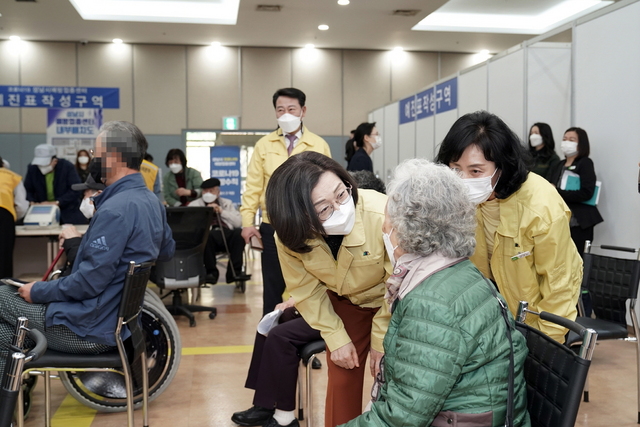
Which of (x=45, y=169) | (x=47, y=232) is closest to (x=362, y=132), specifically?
(x=47, y=232)

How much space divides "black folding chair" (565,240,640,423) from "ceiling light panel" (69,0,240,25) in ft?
24.2

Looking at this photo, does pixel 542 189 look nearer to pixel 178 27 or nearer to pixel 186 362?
pixel 186 362

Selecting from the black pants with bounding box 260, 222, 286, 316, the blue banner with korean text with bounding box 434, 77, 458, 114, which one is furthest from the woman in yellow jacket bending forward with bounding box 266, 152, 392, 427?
the blue banner with korean text with bounding box 434, 77, 458, 114

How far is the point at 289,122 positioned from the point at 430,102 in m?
4.88

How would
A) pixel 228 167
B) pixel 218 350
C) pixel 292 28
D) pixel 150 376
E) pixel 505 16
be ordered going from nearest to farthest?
pixel 150 376
pixel 218 350
pixel 292 28
pixel 505 16
pixel 228 167

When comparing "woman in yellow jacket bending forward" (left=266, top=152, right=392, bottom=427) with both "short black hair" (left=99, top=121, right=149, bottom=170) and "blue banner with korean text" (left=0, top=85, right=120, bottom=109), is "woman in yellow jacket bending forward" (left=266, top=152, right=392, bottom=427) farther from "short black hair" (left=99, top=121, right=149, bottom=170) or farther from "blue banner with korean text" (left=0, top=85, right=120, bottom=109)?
"blue banner with korean text" (left=0, top=85, right=120, bottom=109)

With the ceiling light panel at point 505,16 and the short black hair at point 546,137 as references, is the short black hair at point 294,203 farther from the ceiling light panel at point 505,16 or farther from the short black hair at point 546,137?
the ceiling light panel at point 505,16

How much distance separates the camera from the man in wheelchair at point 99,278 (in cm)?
227

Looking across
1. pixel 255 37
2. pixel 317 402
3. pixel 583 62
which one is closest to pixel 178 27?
pixel 255 37

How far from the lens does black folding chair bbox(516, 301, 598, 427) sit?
126cm

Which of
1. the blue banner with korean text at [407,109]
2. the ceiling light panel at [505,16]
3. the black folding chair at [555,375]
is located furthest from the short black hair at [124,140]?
the ceiling light panel at [505,16]

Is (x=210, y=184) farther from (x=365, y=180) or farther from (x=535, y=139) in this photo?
(x=365, y=180)

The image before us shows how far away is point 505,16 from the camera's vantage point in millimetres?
10016

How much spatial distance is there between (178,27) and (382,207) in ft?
27.9
